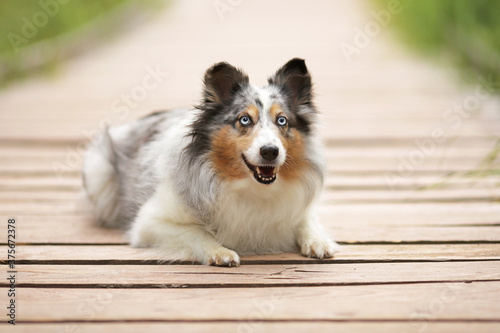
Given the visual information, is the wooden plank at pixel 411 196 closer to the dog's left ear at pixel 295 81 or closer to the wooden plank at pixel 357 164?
the wooden plank at pixel 357 164

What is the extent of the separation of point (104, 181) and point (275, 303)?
1.86m

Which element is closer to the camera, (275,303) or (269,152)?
(275,303)

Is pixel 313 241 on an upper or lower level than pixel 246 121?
lower

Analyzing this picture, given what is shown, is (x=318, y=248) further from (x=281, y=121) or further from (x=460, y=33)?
(x=460, y=33)

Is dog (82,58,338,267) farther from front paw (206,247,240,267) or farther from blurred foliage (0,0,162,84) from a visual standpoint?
blurred foliage (0,0,162,84)

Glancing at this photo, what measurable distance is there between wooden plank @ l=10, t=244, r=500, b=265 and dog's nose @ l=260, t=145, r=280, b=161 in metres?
0.57

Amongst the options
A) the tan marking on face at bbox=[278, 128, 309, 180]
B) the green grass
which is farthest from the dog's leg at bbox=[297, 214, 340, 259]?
the green grass

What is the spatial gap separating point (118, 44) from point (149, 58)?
5.10 ft

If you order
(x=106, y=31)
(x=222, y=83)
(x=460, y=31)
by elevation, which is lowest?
(x=222, y=83)

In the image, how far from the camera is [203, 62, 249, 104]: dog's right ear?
312 cm

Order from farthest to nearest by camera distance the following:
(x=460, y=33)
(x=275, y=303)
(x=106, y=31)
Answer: (x=106, y=31)
(x=460, y=33)
(x=275, y=303)

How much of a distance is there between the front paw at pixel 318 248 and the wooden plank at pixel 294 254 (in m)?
0.04

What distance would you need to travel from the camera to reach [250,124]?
3.02m

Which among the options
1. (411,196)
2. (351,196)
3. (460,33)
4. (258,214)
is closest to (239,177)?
(258,214)
